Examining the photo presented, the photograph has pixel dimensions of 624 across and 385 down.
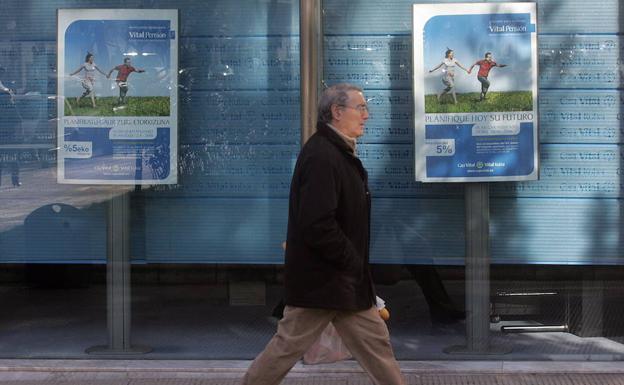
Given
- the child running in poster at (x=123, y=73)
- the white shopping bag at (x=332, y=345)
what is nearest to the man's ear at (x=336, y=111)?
the white shopping bag at (x=332, y=345)

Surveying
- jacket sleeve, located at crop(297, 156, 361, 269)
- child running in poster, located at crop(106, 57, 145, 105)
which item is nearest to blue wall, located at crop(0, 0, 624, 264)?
child running in poster, located at crop(106, 57, 145, 105)

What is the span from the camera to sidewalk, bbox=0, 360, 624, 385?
6.11m

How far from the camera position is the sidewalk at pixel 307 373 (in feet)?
20.0

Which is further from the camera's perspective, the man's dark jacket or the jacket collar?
the jacket collar

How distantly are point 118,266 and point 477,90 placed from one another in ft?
8.69

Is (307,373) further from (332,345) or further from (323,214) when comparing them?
(323,214)

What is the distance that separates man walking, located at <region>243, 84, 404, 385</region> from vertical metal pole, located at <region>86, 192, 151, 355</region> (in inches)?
91.5

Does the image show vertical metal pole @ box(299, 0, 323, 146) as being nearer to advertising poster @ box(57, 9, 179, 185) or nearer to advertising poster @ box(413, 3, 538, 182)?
advertising poster @ box(413, 3, 538, 182)

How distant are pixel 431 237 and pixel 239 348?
5.00 feet

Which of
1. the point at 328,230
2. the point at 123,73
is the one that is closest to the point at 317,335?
the point at 328,230

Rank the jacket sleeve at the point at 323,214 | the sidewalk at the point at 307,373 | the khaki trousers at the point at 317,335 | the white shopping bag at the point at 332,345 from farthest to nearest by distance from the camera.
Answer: the sidewalk at the point at 307,373 → the white shopping bag at the point at 332,345 → the khaki trousers at the point at 317,335 → the jacket sleeve at the point at 323,214

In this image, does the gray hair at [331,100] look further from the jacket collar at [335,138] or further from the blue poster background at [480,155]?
the blue poster background at [480,155]

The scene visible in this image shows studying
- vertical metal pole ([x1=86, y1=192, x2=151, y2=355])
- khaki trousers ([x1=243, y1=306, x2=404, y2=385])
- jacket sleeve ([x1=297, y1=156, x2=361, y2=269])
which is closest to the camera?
jacket sleeve ([x1=297, y1=156, x2=361, y2=269])

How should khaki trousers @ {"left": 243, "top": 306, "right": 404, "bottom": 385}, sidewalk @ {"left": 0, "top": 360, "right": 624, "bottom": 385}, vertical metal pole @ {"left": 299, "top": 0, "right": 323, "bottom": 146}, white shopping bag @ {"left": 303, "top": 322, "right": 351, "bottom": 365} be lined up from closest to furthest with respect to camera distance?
1. khaki trousers @ {"left": 243, "top": 306, "right": 404, "bottom": 385}
2. white shopping bag @ {"left": 303, "top": 322, "right": 351, "bottom": 365}
3. sidewalk @ {"left": 0, "top": 360, "right": 624, "bottom": 385}
4. vertical metal pole @ {"left": 299, "top": 0, "right": 323, "bottom": 146}
